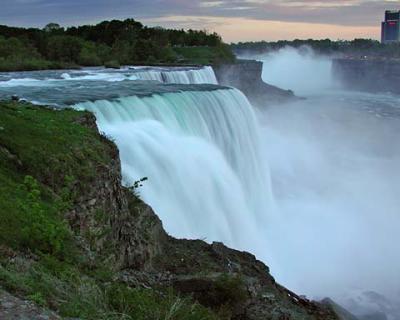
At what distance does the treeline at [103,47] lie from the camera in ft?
140

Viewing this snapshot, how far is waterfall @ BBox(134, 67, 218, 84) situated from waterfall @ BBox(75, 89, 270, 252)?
379 inches

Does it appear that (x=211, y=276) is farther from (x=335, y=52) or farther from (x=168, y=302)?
(x=335, y=52)

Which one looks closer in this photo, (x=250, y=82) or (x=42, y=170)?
(x=42, y=170)

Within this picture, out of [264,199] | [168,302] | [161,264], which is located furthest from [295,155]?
[168,302]

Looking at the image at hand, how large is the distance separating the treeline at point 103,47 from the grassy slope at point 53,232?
2756 cm

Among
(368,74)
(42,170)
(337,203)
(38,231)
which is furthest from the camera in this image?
(368,74)

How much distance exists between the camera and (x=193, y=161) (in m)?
15.2

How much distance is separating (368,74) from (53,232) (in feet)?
350

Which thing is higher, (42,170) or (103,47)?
(103,47)

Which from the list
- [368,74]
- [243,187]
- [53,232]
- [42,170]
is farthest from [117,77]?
[368,74]

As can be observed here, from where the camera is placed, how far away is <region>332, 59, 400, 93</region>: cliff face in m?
100

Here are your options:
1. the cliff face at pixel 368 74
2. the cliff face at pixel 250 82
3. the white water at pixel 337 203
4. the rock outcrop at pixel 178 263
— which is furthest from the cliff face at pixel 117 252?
the cliff face at pixel 368 74

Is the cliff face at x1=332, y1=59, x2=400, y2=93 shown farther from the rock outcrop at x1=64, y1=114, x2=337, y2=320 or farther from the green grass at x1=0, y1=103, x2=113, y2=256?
the green grass at x1=0, y1=103, x2=113, y2=256

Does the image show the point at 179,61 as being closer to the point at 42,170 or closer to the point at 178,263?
the point at 178,263
